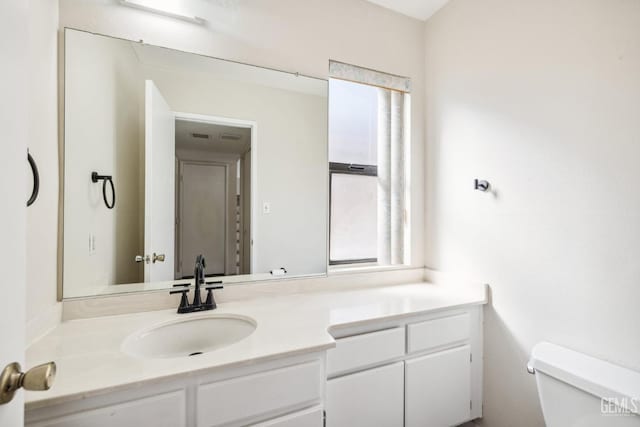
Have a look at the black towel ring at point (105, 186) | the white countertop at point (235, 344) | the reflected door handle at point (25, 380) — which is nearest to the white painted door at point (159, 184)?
the black towel ring at point (105, 186)

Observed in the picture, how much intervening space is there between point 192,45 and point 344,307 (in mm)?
1565

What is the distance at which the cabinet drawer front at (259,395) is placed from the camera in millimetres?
914

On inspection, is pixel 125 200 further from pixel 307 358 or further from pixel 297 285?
pixel 307 358

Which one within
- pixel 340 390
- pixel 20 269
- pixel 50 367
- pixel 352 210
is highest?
pixel 352 210

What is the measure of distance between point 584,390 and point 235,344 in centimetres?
130

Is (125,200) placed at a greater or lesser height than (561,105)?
lesser

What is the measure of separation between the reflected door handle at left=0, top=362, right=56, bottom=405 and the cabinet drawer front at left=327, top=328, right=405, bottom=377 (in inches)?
38.0

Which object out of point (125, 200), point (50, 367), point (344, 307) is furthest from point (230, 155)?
point (50, 367)

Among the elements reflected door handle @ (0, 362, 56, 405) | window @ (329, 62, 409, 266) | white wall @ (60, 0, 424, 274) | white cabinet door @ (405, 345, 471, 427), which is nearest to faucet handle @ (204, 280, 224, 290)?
window @ (329, 62, 409, 266)

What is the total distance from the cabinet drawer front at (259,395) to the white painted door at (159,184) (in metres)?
0.75

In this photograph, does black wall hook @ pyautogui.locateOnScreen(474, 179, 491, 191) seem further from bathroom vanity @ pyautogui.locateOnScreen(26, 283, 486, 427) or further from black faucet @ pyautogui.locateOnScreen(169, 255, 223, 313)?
black faucet @ pyautogui.locateOnScreen(169, 255, 223, 313)

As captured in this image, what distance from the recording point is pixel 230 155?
62.9 inches

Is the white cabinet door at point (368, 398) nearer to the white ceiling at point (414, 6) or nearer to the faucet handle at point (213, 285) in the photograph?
the faucet handle at point (213, 285)

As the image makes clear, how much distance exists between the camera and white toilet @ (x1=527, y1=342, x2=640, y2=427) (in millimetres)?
980
